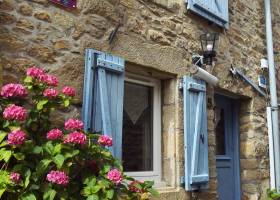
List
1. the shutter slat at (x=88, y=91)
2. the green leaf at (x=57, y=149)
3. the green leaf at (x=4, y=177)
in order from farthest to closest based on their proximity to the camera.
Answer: the shutter slat at (x=88, y=91), the green leaf at (x=57, y=149), the green leaf at (x=4, y=177)

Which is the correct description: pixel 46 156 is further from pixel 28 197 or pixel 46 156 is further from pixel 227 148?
pixel 227 148

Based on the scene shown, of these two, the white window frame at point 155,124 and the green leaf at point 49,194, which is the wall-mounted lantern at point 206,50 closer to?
the white window frame at point 155,124

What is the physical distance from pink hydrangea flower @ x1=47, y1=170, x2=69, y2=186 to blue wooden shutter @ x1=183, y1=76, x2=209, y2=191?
1.79m

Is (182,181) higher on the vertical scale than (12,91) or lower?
lower

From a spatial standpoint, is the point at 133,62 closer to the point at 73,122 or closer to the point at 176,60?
the point at 176,60

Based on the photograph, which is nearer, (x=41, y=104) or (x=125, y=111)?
(x=41, y=104)

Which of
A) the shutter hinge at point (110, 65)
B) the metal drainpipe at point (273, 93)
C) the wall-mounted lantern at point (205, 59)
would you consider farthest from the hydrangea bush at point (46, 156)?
the metal drainpipe at point (273, 93)

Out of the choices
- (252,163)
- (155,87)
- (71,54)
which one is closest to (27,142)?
(71,54)

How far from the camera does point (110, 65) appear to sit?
329 centimetres

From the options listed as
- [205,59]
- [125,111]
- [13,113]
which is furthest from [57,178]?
[205,59]

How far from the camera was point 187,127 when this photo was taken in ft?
13.2

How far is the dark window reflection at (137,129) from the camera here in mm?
3783

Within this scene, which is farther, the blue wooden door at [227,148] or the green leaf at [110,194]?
the blue wooden door at [227,148]

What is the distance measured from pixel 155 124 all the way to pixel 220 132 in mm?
1617
